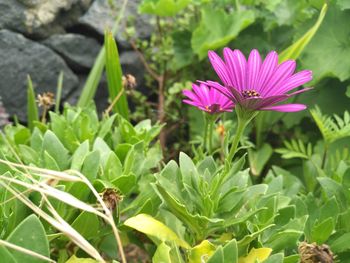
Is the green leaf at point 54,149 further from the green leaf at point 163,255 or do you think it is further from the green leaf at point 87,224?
the green leaf at point 163,255

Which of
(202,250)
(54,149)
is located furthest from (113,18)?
(202,250)

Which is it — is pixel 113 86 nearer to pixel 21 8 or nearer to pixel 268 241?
pixel 21 8

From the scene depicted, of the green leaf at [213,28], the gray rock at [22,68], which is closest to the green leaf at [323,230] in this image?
the green leaf at [213,28]

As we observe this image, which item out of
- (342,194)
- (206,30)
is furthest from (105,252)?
(206,30)

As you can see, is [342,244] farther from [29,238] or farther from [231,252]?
[29,238]

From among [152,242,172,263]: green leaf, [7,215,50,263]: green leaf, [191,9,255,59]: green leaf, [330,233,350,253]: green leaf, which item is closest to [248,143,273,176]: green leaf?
[191,9,255,59]: green leaf

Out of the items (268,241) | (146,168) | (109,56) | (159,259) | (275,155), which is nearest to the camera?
(159,259)
